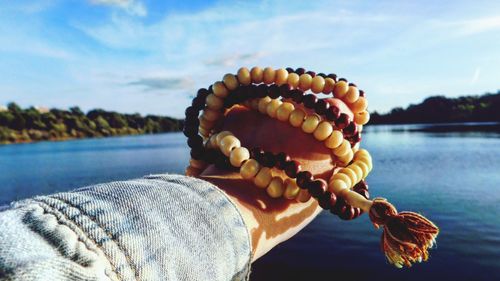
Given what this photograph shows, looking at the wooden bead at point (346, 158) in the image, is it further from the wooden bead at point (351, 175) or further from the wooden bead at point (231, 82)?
the wooden bead at point (231, 82)

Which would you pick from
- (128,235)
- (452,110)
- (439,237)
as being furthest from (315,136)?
(452,110)

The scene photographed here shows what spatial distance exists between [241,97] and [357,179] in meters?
0.39

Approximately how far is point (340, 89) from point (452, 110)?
65422 millimetres

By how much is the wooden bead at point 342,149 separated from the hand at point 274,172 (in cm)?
3

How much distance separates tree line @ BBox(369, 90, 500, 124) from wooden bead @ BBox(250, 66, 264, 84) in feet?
184

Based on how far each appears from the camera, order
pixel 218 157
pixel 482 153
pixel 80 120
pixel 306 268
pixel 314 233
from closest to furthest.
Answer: pixel 218 157 → pixel 306 268 → pixel 314 233 → pixel 482 153 → pixel 80 120

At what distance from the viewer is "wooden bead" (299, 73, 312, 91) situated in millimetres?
1122

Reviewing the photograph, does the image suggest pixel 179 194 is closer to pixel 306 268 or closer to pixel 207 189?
pixel 207 189

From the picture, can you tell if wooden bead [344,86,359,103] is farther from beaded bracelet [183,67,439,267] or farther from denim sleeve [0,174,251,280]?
denim sleeve [0,174,251,280]

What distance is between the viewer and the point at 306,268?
26.0 feet

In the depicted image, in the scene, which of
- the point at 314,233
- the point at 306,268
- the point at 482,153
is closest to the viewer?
the point at 306,268

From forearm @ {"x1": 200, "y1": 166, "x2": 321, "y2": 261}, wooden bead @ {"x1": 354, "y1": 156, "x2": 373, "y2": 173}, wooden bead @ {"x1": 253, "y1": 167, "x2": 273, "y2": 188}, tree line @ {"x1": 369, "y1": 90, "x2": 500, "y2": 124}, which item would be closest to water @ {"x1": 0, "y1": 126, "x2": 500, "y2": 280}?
wooden bead @ {"x1": 354, "y1": 156, "x2": 373, "y2": 173}

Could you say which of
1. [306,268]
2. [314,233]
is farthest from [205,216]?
[314,233]

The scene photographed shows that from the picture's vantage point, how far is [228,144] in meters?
0.98
